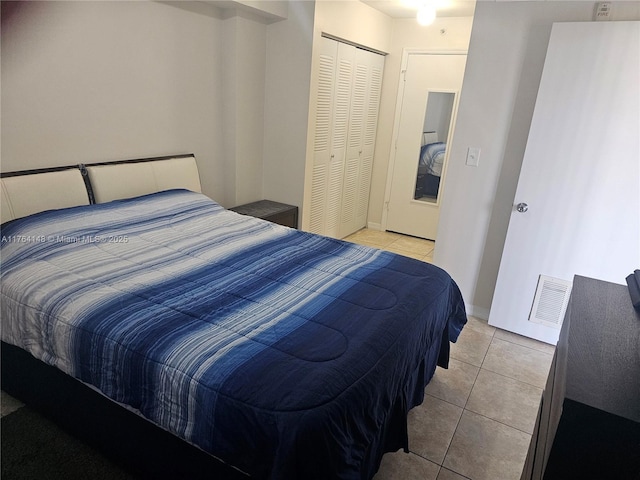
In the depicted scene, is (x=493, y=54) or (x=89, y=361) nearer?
(x=89, y=361)

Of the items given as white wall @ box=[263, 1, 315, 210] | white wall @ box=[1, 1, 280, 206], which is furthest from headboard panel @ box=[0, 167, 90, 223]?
white wall @ box=[263, 1, 315, 210]

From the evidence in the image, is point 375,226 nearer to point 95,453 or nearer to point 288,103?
point 288,103

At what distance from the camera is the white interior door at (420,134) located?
4.29m

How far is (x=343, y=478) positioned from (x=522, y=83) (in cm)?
255

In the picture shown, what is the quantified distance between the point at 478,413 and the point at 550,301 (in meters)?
1.05

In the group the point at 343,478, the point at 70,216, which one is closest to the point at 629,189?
the point at 343,478

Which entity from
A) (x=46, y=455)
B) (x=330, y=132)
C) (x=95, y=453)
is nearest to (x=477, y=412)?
(x=95, y=453)

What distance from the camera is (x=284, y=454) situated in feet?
3.76

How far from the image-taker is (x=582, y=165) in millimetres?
2512

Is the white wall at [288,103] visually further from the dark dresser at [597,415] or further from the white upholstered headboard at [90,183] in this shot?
the dark dresser at [597,415]

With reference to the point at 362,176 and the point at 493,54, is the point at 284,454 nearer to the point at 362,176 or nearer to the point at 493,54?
the point at 493,54

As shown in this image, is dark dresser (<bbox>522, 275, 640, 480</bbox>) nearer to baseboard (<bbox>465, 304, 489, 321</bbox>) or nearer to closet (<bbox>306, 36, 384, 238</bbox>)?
baseboard (<bbox>465, 304, 489, 321</bbox>)

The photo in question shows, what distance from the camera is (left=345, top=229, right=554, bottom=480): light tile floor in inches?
72.5

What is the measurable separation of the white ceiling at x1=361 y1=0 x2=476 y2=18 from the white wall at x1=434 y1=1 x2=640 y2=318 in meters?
0.97
